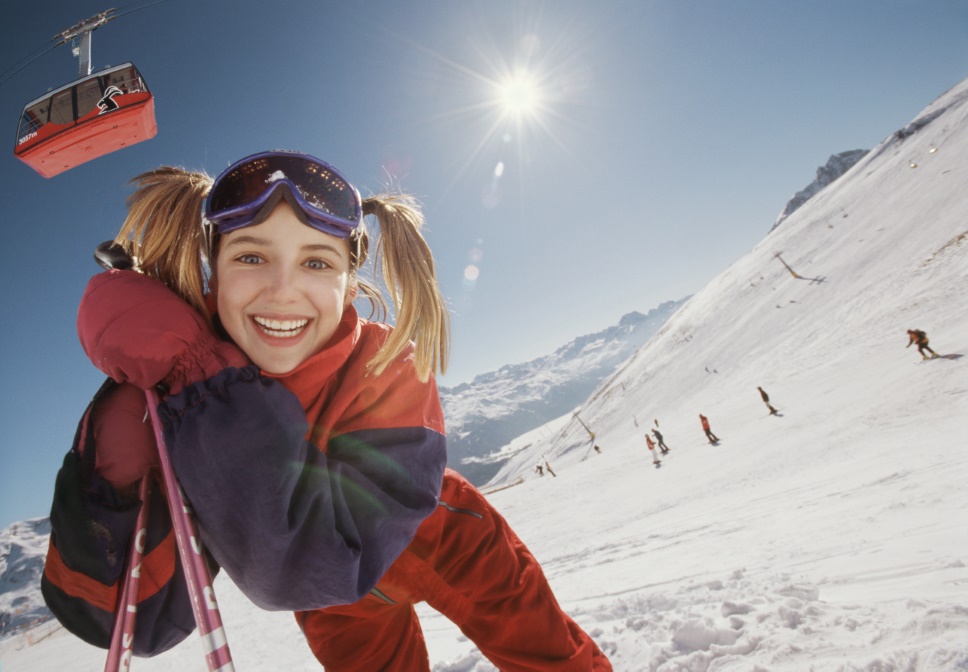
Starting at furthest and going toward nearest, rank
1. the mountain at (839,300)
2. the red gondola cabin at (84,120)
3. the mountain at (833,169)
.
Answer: the mountain at (833,169) → the mountain at (839,300) → the red gondola cabin at (84,120)

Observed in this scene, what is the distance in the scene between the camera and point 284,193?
6.30ft

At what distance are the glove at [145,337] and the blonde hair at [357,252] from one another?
0.30m

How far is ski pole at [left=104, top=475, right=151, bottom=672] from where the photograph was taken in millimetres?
1355

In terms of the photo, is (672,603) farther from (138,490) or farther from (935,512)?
(138,490)

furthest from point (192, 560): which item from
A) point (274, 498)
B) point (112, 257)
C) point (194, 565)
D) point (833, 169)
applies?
point (833, 169)

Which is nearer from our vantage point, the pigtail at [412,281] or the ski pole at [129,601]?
the ski pole at [129,601]

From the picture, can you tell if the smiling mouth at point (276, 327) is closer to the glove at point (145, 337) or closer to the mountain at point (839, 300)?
the glove at point (145, 337)

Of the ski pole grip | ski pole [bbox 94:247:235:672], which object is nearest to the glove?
ski pole [bbox 94:247:235:672]

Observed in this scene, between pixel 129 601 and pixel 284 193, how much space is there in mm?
1625

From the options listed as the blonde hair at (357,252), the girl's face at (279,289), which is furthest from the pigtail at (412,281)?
the girl's face at (279,289)

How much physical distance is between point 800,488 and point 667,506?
287 centimetres

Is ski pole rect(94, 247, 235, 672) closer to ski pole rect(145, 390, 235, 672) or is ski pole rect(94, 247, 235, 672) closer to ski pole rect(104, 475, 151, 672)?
ski pole rect(145, 390, 235, 672)

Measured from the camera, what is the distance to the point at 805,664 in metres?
2.27

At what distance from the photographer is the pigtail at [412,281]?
2176mm
